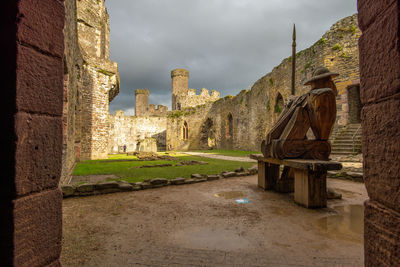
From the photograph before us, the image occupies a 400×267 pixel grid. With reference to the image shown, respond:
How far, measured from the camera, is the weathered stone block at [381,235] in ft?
3.82

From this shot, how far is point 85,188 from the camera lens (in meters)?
4.41

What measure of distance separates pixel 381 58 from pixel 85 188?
4.83 meters

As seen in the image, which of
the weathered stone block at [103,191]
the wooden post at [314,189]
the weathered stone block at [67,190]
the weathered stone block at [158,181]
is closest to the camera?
the wooden post at [314,189]

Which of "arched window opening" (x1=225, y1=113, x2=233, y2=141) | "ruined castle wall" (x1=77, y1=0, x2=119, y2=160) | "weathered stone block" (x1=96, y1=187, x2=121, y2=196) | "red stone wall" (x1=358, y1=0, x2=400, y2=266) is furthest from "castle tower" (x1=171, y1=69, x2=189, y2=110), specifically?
"red stone wall" (x1=358, y1=0, x2=400, y2=266)

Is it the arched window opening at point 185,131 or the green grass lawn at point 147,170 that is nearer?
the green grass lawn at point 147,170

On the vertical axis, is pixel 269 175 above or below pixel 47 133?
below

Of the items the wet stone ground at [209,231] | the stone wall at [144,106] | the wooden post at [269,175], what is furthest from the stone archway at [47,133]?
the stone wall at [144,106]

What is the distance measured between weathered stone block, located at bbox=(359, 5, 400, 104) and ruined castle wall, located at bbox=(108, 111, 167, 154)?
2584cm

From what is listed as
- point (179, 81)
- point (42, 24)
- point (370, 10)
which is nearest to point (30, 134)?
point (42, 24)

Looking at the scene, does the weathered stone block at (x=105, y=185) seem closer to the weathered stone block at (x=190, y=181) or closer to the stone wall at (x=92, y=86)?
the weathered stone block at (x=190, y=181)

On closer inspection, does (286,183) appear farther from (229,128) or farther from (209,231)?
→ (229,128)

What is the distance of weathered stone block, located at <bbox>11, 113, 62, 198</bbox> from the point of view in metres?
1.38

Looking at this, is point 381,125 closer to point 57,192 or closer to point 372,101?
point 372,101

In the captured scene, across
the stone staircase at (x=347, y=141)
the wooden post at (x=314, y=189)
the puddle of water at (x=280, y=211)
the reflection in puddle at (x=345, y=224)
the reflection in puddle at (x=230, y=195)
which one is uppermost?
the stone staircase at (x=347, y=141)
